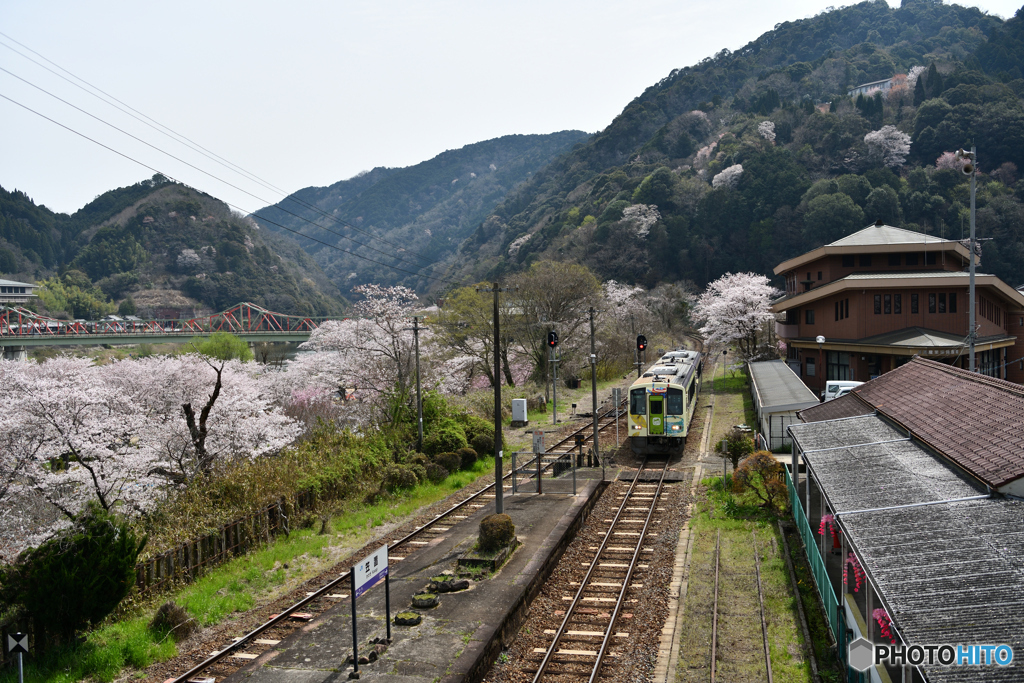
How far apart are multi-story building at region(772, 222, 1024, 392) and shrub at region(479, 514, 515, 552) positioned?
20.7m

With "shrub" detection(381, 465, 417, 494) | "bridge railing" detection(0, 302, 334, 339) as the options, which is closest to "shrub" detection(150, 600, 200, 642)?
"shrub" detection(381, 465, 417, 494)

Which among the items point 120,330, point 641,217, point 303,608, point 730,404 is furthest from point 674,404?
point 120,330

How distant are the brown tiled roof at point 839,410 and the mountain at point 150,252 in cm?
9072

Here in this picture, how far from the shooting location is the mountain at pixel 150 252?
297ft

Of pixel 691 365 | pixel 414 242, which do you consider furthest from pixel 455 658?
pixel 414 242

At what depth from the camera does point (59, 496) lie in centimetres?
1570

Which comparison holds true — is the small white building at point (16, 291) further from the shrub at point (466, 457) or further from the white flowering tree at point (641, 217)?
the shrub at point (466, 457)

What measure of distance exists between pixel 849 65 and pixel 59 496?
5368 inches

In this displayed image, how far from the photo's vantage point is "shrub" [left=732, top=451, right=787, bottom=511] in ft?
51.0

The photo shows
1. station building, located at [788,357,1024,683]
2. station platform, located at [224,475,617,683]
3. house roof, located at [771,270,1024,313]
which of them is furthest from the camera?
house roof, located at [771,270,1024,313]

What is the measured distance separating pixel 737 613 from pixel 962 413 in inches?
183

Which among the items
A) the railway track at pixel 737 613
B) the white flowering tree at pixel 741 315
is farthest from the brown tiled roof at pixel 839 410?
the white flowering tree at pixel 741 315

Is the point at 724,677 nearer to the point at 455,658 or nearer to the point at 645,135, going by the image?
the point at 455,658

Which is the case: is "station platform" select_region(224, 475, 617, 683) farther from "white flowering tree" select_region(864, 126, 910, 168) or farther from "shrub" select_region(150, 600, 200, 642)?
"white flowering tree" select_region(864, 126, 910, 168)
